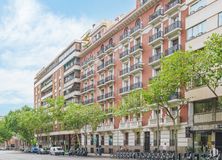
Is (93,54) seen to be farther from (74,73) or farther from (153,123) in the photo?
(153,123)

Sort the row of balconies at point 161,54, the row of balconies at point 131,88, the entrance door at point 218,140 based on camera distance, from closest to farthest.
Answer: the entrance door at point 218,140 < the row of balconies at point 161,54 < the row of balconies at point 131,88

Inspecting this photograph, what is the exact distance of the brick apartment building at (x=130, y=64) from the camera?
53938mm

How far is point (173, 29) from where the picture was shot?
54.5 meters

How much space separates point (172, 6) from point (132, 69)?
46.2 feet

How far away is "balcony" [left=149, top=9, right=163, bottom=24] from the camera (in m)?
58.4

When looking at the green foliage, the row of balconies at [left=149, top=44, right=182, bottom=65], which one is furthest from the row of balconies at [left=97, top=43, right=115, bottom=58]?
the green foliage

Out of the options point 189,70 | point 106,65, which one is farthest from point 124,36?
→ point 189,70

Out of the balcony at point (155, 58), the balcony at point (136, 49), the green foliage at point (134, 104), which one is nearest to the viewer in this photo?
the green foliage at point (134, 104)

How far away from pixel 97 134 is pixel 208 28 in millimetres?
41486

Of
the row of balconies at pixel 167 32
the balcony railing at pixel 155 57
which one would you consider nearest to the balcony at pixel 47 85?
the balcony railing at pixel 155 57

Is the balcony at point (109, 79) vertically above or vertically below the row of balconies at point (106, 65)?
below

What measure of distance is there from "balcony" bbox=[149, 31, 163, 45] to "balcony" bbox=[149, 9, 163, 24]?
1755mm

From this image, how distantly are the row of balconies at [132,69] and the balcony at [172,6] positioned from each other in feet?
32.7

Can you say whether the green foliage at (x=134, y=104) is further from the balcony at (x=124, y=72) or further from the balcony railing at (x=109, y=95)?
the balcony railing at (x=109, y=95)
